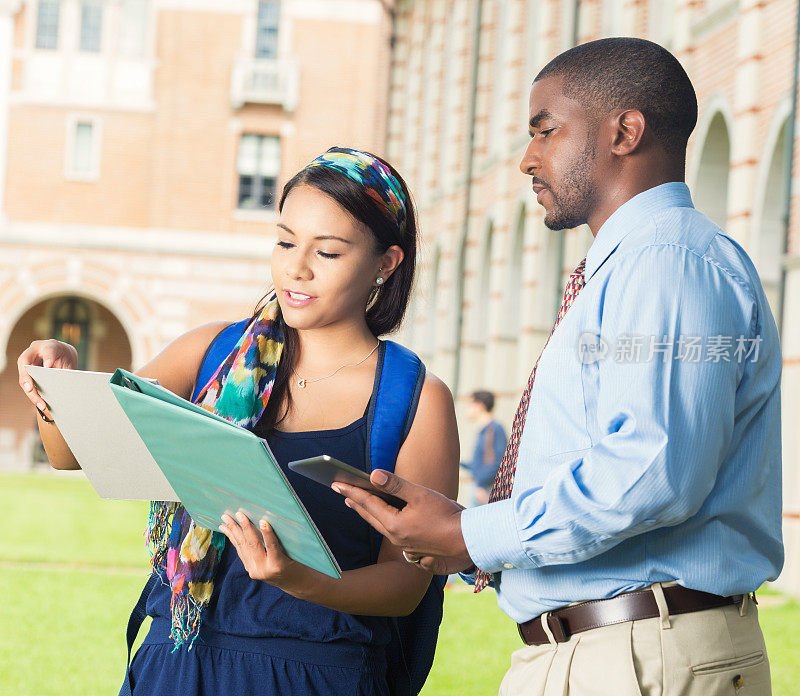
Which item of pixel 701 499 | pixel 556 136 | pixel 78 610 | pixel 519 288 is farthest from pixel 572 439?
pixel 519 288

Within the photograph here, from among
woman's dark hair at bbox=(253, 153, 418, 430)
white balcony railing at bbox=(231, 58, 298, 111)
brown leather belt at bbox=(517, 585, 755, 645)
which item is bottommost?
brown leather belt at bbox=(517, 585, 755, 645)

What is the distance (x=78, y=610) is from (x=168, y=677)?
5.70m

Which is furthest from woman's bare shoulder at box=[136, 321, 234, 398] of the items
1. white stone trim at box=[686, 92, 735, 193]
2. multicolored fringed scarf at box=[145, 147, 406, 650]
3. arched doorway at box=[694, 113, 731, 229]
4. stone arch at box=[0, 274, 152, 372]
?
stone arch at box=[0, 274, 152, 372]

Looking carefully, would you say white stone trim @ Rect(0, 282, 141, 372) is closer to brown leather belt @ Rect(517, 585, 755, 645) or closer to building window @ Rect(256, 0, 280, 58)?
building window @ Rect(256, 0, 280, 58)

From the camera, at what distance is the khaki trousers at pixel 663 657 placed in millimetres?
1865

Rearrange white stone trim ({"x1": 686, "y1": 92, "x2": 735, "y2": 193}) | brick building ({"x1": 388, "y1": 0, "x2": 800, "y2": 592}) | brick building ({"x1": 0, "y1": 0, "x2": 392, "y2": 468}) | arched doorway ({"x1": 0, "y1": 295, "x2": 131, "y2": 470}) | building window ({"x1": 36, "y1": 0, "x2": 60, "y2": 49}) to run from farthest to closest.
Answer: arched doorway ({"x1": 0, "y1": 295, "x2": 131, "y2": 470}) < building window ({"x1": 36, "y1": 0, "x2": 60, "y2": 49}) < brick building ({"x1": 0, "y1": 0, "x2": 392, "y2": 468}) < white stone trim ({"x1": 686, "y1": 92, "x2": 735, "y2": 193}) < brick building ({"x1": 388, "y1": 0, "x2": 800, "y2": 592})

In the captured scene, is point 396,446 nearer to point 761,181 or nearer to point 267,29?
point 761,181

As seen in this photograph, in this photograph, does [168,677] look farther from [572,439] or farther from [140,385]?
[572,439]

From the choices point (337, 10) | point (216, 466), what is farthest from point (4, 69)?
point (216, 466)

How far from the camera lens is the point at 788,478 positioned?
9.72 metres

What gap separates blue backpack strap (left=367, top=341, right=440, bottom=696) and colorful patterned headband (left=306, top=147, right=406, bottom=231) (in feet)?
0.95

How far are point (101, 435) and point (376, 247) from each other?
2.19ft

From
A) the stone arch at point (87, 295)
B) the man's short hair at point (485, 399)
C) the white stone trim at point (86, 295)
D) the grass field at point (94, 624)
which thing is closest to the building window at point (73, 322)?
the white stone trim at point (86, 295)

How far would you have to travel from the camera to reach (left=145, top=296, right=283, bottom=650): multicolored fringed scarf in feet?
7.02
